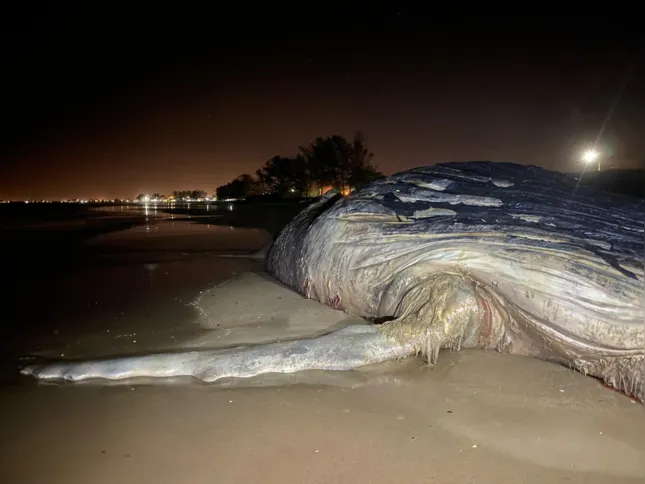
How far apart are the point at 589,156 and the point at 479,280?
64.6 ft

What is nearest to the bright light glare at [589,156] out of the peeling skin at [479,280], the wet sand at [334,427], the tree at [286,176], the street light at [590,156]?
the street light at [590,156]

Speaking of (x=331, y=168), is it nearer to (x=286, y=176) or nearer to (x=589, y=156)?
(x=286, y=176)

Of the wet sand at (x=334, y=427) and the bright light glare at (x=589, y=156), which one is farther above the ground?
the bright light glare at (x=589, y=156)

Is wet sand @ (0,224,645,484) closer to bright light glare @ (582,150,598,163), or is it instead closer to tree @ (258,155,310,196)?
bright light glare @ (582,150,598,163)

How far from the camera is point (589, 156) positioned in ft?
62.9

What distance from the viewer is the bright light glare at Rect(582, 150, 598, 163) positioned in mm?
19141

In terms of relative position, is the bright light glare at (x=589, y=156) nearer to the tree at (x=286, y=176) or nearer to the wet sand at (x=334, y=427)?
the wet sand at (x=334, y=427)

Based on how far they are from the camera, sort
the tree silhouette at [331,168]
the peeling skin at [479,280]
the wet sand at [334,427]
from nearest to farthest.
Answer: the wet sand at [334,427] → the peeling skin at [479,280] → the tree silhouette at [331,168]

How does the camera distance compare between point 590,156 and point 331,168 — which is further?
point 331,168

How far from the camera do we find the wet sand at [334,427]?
2.18 m

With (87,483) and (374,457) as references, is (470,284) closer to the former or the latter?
(374,457)

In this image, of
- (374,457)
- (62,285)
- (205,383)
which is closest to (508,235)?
(374,457)

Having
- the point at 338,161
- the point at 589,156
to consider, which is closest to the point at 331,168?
the point at 338,161

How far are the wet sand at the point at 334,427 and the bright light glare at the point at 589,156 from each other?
19.6 meters
